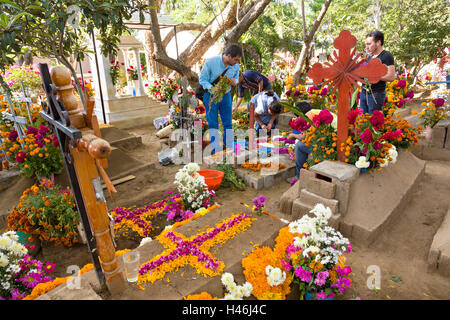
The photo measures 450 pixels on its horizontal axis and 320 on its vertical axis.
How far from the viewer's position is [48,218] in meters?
2.96

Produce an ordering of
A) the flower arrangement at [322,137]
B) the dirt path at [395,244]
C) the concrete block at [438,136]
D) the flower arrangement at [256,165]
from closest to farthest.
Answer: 1. the dirt path at [395,244]
2. the flower arrangement at [322,137]
3. the flower arrangement at [256,165]
4. the concrete block at [438,136]

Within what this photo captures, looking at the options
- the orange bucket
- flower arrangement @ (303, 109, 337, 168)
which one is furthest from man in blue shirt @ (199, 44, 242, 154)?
flower arrangement @ (303, 109, 337, 168)

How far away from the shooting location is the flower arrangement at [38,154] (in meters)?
3.76

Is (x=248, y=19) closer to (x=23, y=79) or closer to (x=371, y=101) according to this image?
(x=371, y=101)

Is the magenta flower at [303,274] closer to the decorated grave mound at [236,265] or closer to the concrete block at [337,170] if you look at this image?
the decorated grave mound at [236,265]

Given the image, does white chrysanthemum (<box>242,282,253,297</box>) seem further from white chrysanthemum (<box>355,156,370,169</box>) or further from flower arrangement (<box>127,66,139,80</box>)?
flower arrangement (<box>127,66,139,80</box>)

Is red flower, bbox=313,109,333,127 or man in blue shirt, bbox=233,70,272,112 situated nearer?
red flower, bbox=313,109,333,127

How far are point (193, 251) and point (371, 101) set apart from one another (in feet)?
12.3

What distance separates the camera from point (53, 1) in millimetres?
3410

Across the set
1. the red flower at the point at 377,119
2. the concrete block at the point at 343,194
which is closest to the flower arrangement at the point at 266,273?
the concrete block at the point at 343,194

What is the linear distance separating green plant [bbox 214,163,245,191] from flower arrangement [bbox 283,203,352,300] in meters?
2.28

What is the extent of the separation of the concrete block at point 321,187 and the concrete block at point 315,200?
44 millimetres

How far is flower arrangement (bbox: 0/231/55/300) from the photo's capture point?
189cm

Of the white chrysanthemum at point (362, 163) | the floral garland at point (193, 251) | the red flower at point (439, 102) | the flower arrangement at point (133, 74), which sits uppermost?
the flower arrangement at point (133, 74)
